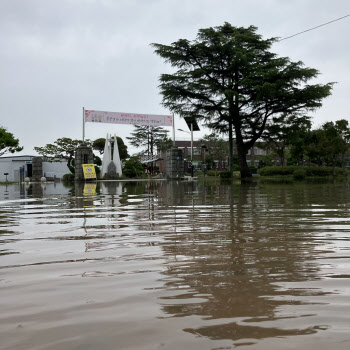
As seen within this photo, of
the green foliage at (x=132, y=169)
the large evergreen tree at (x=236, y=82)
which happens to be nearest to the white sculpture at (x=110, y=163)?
the green foliage at (x=132, y=169)

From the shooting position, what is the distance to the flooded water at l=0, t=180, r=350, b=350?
1.36m

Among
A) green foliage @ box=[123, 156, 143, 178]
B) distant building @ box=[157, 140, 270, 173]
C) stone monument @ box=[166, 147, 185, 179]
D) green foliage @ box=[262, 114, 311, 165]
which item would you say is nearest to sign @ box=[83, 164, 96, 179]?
stone monument @ box=[166, 147, 185, 179]

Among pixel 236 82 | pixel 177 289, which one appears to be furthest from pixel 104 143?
pixel 177 289

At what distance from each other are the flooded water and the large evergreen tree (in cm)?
2088

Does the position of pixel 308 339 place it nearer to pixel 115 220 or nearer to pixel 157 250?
pixel 157 250

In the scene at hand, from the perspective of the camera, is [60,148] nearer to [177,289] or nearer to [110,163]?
[110,163]

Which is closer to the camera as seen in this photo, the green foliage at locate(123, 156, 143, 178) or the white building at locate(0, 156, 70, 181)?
the green foliage at locate(123, 156, 143, 178)

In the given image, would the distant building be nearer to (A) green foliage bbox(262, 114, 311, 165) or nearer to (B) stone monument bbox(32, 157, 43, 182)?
(B) stone monument bbox(32, 157, 43, 182)

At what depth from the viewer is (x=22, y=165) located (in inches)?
2233

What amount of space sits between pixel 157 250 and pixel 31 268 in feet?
3.13

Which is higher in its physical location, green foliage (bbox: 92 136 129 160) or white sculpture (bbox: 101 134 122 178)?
green foliage (bbox: 92 136 129 160)

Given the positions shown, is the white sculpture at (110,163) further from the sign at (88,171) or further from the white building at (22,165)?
the white building at (22,165)

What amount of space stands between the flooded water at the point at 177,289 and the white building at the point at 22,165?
53431 millimetres

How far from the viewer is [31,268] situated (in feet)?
7.95
